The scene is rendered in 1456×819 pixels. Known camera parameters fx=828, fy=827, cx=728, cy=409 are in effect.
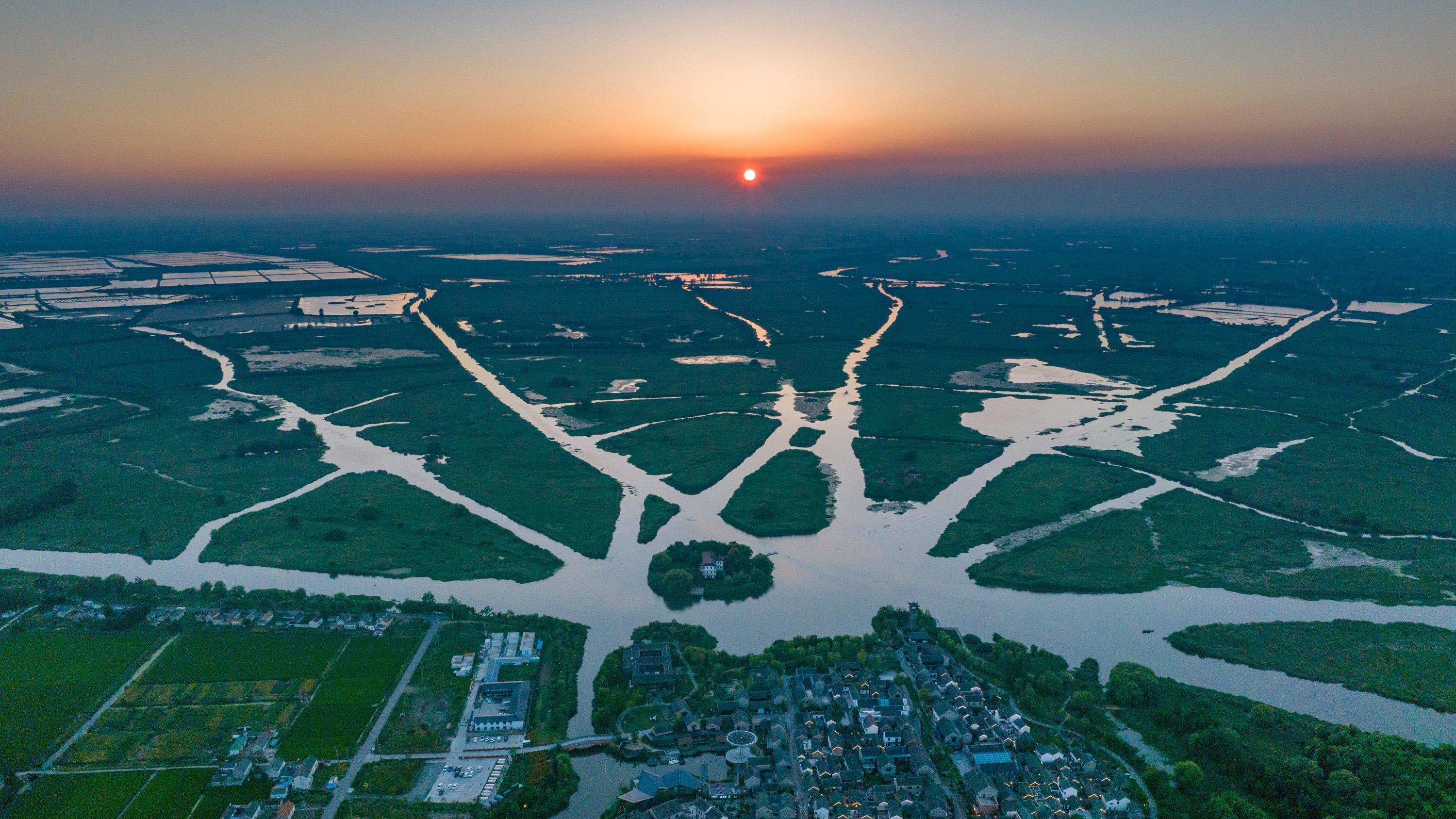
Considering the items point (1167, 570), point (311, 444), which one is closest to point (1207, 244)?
point (1167, 570)

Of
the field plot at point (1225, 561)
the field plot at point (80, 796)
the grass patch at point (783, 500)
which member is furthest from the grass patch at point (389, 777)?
the field plot at point (1225, 561)

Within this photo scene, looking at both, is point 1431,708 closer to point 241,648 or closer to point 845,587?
point 845,587

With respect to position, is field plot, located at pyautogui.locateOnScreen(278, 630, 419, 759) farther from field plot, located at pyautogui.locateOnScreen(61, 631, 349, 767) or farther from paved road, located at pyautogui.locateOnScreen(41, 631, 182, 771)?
paved road, located at pyautogui.locateOnScreen(41, 631, 182, 771)

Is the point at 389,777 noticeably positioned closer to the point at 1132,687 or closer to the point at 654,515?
the point at 654,515

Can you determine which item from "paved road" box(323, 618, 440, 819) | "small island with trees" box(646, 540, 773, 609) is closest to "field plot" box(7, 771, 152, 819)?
"paved road" box(323, 618, 440, 819)

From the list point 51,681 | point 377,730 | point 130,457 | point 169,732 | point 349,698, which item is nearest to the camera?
point 169,732

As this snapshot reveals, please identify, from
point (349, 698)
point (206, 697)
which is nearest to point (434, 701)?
point (349, 698)
